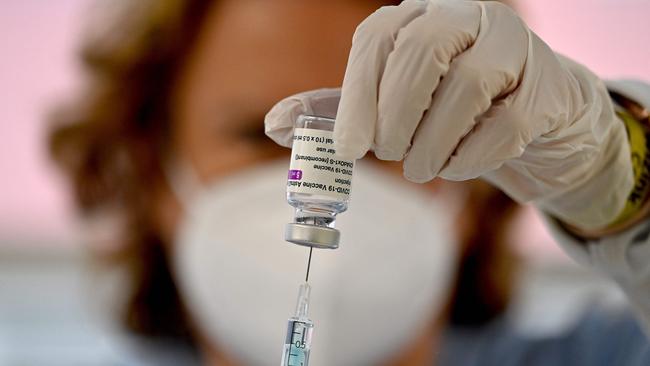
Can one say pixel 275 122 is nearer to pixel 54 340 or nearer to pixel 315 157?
pixel 315 157

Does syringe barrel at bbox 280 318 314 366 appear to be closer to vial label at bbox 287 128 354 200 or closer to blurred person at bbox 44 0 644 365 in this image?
vial label at bbox 287 128 354 200

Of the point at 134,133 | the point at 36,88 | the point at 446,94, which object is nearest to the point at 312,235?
the point at 446,94

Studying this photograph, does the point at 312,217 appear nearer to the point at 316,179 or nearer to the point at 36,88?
the point at 316,179

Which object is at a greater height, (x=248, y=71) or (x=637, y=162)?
(x=248, y=71)

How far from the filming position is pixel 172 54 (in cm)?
186

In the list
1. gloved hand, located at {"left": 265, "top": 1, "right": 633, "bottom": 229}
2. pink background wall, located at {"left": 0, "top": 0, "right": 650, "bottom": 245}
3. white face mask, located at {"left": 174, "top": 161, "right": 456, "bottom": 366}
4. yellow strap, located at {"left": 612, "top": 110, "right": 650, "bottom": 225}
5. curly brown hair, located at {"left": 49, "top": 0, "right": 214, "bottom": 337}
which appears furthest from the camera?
pink background wall, located at {"left": 0, "top": 0, "right": 650, "bottom": 245}

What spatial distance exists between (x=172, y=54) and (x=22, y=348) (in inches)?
55.8

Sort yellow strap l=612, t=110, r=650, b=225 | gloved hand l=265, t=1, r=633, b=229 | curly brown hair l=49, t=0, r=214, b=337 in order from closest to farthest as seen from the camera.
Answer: gloved hand l=265, t=1, r=633, b=229, yellow strap l=612, t=110, r=650, b=225, curly brown hair l=49, t=0, r=214, b=337

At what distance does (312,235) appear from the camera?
797 millimetres

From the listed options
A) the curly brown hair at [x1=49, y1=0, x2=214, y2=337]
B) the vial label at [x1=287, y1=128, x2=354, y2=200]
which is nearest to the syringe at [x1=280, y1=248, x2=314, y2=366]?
the vial label at [x1=287, y1=128, x2=354, y2=200]

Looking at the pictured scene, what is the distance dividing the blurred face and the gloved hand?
744mm

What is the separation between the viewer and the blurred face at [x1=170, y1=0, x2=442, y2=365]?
1650 millimetres

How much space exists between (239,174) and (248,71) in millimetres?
207

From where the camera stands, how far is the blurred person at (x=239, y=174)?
1624 millimetres
